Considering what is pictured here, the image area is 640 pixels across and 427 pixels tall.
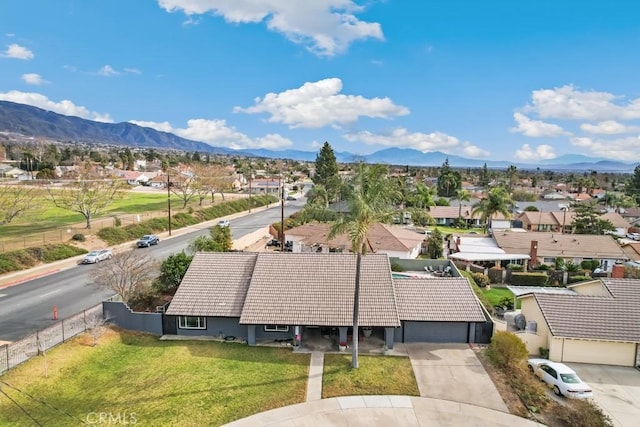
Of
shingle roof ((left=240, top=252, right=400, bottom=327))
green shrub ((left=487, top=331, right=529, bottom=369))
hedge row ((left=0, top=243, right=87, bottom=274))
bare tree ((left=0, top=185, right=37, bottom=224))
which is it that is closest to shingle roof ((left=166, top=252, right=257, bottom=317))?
shingle roof ((left=240, top=252, right=400, bottom=327))

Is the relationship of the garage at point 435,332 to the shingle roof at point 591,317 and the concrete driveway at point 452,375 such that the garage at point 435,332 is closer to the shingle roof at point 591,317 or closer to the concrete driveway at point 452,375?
the concrete driveway at point 452,375

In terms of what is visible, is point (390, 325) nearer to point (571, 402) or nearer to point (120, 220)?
point (571, 402)

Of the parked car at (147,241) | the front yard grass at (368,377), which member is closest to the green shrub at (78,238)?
the parked car at (147,241)

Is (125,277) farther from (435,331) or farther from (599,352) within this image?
(599,352)

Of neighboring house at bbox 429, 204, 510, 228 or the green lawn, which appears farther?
neighboring house at bbox 429, 204, 510, 228

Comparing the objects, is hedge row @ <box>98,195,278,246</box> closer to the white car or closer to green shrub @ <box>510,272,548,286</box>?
green shrub @ <box>510,272,548,286</box>

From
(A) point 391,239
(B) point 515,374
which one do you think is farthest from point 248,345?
(A) point 391,239

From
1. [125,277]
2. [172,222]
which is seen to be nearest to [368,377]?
[125,277]

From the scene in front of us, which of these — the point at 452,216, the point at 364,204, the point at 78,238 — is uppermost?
the point at 364,204
